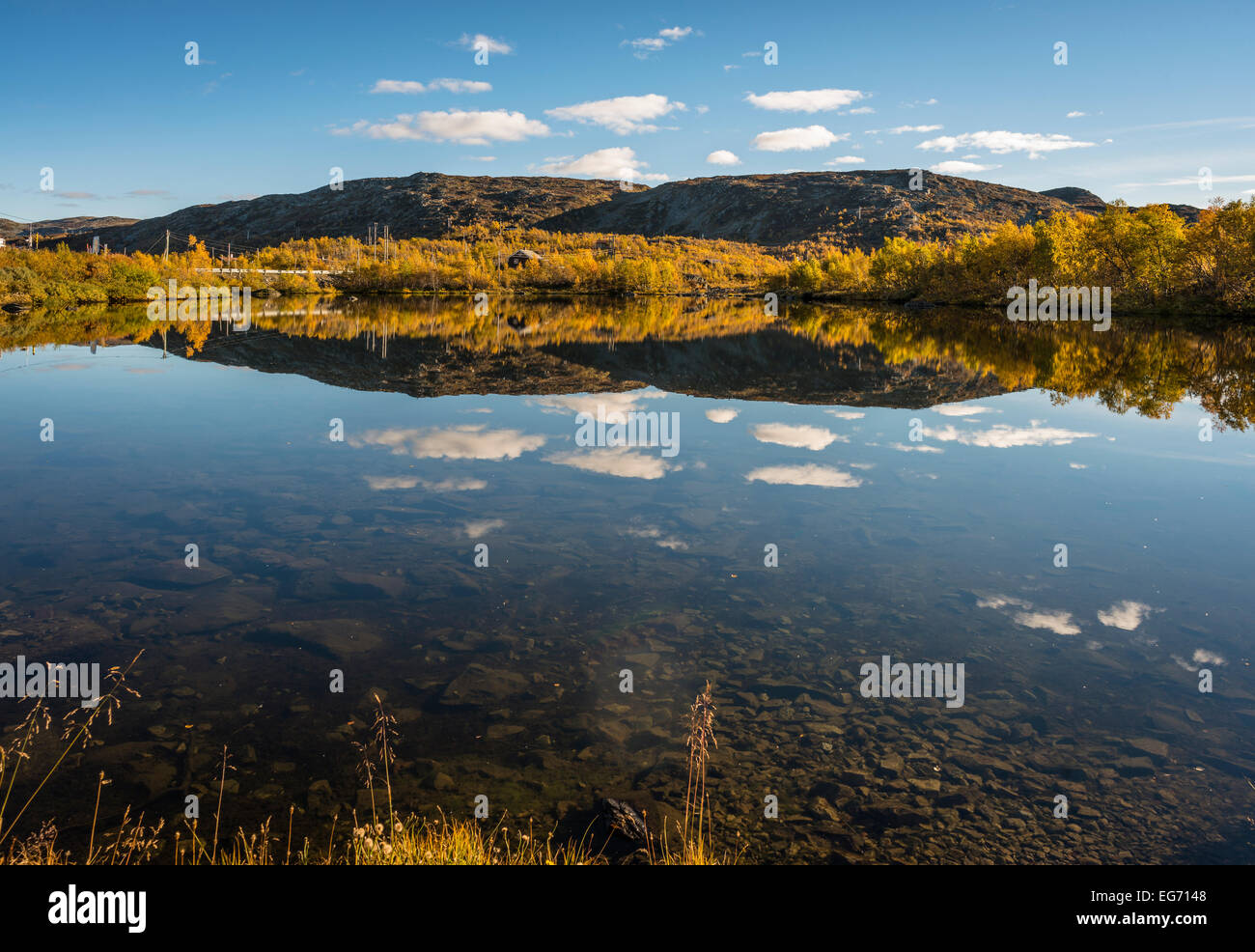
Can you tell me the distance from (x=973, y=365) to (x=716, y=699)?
33.2m

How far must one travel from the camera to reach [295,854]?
536 cm

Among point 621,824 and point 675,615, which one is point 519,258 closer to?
point 675,615

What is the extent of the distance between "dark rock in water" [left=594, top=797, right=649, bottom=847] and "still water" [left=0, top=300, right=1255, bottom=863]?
0.81 feet

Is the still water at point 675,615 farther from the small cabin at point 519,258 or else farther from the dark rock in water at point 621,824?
the small cabin at point 519,258

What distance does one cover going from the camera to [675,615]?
9359 millimetres

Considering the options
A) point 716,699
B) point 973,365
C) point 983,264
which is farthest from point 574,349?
point 983,264

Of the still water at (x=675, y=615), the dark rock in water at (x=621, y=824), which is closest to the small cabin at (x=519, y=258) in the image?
the still water at (x=675, y=615)

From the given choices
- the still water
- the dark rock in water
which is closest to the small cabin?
the still water

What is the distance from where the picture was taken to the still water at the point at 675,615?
609cm

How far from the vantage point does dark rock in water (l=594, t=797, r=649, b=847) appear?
5.52 metres

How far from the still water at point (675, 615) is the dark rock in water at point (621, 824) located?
25cm

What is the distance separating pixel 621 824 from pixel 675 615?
154 inches

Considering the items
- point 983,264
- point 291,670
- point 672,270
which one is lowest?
point 291,670
